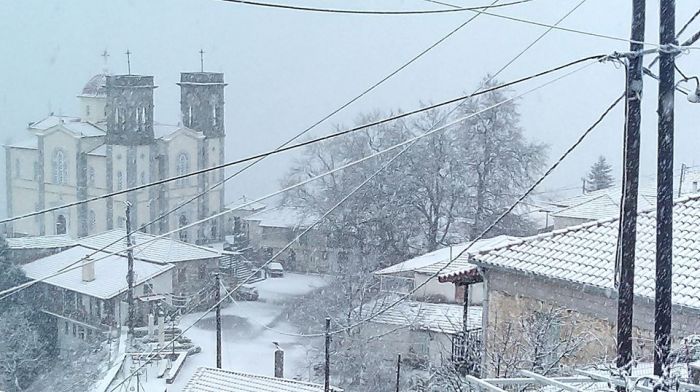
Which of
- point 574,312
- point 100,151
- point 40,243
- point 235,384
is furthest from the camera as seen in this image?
point 100,151

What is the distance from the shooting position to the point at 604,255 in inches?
246

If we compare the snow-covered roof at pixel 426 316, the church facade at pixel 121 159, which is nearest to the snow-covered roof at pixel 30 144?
the church facade at pixel 121 159

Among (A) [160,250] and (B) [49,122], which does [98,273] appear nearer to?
(A) [160,250]

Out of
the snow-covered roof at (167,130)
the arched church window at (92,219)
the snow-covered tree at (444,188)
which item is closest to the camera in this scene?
the snow-covered tree at (444,188)

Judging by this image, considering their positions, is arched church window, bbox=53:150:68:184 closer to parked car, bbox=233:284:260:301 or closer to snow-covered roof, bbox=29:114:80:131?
snow-covered roof, bbox=29:114:80:131

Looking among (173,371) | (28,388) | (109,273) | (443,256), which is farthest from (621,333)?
(109,273)

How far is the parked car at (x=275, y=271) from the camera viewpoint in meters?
24.8

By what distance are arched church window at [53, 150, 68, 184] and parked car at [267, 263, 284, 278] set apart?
10643mm

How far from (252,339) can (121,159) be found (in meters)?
14.0

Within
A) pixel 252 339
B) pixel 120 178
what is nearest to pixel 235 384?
pixel 252 339

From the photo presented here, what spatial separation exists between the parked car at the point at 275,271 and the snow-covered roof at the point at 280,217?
135 cm

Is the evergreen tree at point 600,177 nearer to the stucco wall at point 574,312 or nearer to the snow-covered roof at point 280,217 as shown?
the snow-covered roof at point 280,217

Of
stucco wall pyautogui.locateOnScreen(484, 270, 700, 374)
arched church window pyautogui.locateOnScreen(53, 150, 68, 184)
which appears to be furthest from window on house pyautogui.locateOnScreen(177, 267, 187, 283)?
stucco wall pyautogui.locateOnScreen(484, 270, 700, 374)

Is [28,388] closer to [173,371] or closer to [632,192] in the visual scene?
[173,371]
